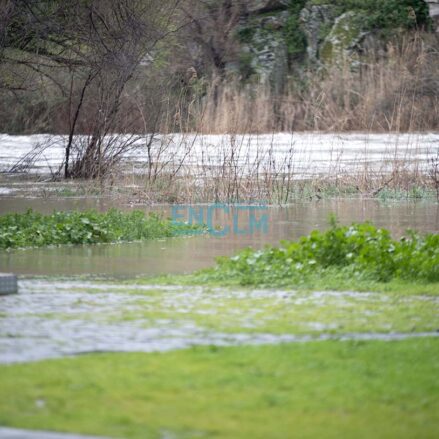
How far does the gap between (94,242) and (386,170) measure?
1336cm

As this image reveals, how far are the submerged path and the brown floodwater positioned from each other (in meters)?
1.80

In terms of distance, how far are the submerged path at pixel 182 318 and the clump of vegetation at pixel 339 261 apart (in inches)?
28.4

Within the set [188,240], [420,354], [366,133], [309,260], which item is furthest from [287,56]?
[420,354]

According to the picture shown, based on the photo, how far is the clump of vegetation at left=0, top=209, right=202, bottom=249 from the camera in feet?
46.4

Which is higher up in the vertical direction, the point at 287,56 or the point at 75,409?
the point at 287,56

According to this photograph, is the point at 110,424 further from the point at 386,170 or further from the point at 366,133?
the point at 366,133

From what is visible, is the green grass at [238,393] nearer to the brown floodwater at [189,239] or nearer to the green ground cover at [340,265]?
the green ground cover at [340,265]

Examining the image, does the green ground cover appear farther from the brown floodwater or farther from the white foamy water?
the white foamy water

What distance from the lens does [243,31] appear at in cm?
4812

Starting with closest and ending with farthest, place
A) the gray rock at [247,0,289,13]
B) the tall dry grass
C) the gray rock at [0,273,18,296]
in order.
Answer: the gray rock at [0,273,18,296]
the tall dry grass
the gray rock at [247,0,289,13]

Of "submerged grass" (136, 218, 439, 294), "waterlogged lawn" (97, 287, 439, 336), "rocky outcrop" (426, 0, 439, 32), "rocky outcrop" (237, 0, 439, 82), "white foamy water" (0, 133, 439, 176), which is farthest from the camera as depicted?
"rocky outcrop" (237, 0, 439, 82)

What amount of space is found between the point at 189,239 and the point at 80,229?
1.58m

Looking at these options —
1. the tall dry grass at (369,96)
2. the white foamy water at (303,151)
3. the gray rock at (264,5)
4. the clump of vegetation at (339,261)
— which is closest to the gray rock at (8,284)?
the clump of vegetation at (339,261)

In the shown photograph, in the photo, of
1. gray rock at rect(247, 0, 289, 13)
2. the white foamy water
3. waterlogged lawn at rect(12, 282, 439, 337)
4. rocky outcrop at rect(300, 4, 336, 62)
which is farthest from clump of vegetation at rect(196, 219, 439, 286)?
gray rock at rect(247, 0, 289, 13)
